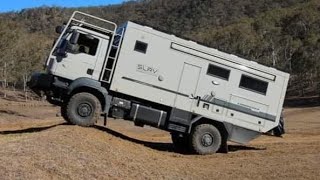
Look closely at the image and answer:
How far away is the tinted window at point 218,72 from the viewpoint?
60.0 feet

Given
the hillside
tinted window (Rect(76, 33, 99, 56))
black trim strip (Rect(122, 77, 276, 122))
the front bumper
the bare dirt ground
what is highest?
the hillside

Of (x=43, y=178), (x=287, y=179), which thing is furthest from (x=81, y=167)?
(x=287, y=179)

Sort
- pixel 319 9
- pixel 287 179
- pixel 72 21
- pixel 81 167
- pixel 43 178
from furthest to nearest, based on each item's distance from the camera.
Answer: pixel 319 9 → pixel 72 21 → pixel 287 179 → pixel 81 167 → pixel 43 178

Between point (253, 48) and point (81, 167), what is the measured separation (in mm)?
75706

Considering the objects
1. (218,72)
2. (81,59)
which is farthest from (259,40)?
(81,59)

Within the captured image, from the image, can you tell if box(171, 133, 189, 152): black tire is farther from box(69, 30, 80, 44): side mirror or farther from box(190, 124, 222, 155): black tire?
box(69, 30, 80, 44): side mirror

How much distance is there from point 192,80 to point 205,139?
196 cm

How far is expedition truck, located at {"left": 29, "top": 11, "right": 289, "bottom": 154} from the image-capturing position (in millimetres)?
17562

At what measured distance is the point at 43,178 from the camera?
11.5m

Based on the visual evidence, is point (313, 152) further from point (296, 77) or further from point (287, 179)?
point (296, 77)

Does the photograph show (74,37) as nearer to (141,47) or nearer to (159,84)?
(141,47)

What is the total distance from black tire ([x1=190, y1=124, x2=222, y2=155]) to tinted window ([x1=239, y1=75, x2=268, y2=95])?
1.67 meters

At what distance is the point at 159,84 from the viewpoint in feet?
59.1

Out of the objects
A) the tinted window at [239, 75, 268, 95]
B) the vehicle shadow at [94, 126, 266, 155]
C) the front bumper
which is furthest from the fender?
the tinted window at [239, 75, 268, 95]
